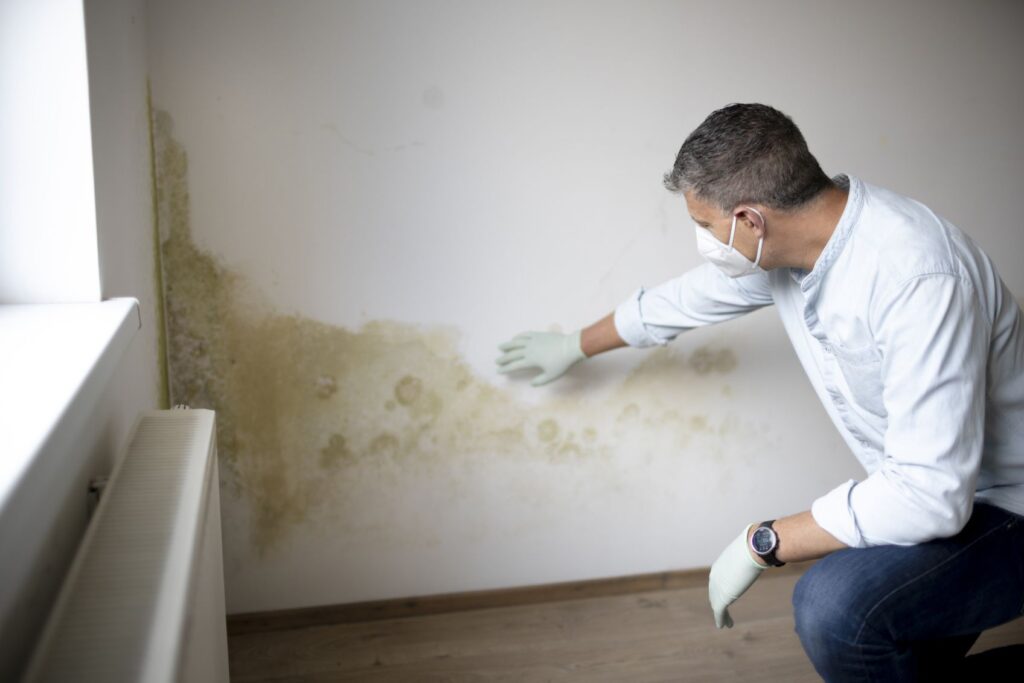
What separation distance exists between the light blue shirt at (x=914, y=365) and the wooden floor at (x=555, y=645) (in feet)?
2.34

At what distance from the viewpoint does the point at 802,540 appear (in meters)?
1.40

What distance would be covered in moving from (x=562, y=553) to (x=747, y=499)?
534 mm

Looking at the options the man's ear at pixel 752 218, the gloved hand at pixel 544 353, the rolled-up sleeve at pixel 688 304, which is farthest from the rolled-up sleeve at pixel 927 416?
the gloved hand at pixel 544 353

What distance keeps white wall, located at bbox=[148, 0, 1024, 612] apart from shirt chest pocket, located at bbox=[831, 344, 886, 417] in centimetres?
73

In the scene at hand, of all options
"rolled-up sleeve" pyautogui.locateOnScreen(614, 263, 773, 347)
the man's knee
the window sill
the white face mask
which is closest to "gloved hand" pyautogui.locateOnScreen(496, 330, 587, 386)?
"rolled-up sleeve" pyautogui.locateOnScreen(614, 263, 773, 347)

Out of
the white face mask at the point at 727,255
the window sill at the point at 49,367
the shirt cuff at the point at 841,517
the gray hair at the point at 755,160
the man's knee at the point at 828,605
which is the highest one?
the gray hair at the point at 755,160

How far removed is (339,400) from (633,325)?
2.31 feet

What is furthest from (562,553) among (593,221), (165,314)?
(165,314)

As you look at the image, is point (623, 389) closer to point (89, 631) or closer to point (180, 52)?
point (180, 52)

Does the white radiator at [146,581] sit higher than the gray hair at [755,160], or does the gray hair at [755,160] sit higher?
the gray hair at [755,160]

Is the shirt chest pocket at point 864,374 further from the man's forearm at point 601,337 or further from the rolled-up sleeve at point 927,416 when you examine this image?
the man's forearm at point 601,337

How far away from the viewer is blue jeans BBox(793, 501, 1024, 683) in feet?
4.67

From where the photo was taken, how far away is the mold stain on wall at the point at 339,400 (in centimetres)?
194

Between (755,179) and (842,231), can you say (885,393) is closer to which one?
(842,231)
